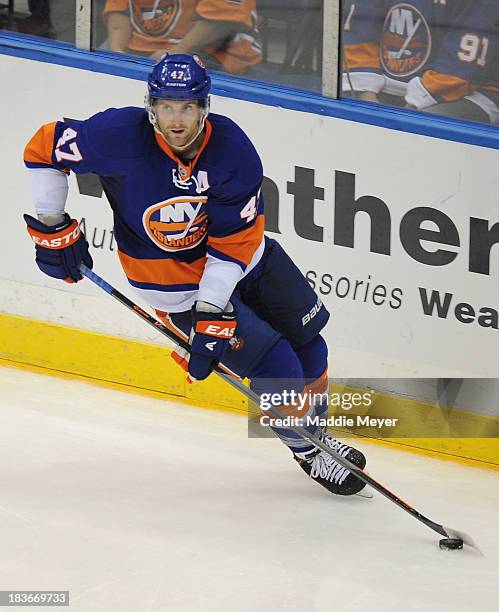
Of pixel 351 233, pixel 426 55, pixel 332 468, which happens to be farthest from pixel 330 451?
pixel 426 55

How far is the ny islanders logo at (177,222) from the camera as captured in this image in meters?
3.00

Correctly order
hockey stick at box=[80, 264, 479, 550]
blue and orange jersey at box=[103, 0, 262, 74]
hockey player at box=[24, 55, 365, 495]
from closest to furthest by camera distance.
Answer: hockey player at box=[24, 55, 365, 495] → hockey stick at box=[80, 264, 479, 550] → blue and orange jersey at box=[103, 0, 262, 74]

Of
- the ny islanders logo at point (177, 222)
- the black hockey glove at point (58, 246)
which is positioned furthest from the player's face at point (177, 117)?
the black hockey glove at point (58, 246)

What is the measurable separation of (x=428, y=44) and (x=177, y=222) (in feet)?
3.64

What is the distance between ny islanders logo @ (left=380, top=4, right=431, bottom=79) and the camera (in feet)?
12.0

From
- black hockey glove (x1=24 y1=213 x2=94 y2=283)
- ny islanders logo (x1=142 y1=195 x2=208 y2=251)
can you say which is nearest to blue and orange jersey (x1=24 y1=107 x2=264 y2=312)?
ny islanders logo (x1=142 y1=195 x2=208 y2=251)

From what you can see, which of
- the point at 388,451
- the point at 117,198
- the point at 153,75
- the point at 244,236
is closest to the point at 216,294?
the point at 244,236

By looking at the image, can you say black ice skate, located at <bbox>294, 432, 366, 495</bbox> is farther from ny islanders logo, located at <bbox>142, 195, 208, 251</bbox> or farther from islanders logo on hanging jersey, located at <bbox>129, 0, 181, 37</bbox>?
islanders logo on hanging jersey, located at <bbox>129, 0, 181, 37</bbox>

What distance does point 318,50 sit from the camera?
3.82 meters

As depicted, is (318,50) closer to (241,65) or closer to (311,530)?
(241,65)

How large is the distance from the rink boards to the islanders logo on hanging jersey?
20cm

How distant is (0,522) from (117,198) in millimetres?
851

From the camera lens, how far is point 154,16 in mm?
4059

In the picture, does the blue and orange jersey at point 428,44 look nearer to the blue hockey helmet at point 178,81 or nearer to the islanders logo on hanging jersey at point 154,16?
the islanders logo on hanging jersey at point 154,16
